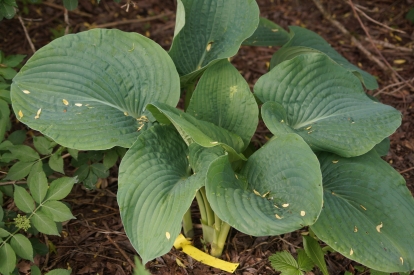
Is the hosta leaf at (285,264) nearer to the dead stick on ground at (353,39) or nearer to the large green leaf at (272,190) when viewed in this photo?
the large green leaf at (272,190)

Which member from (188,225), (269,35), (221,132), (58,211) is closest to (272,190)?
(221,132)

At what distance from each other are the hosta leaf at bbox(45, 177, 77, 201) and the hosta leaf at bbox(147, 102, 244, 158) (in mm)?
371

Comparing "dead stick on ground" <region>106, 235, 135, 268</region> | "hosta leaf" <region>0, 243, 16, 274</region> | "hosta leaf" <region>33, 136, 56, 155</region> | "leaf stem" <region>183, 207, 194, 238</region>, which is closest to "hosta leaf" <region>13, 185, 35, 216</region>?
"hosta leaf" <region>0, 243, 16, 274</region>

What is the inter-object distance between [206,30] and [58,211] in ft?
2.95

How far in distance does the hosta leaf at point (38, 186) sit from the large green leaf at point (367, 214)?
89 cm

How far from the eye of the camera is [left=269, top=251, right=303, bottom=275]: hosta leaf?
1.59 metres

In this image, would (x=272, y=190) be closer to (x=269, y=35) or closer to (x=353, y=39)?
(x=269, y=35)

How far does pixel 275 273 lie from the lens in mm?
1775

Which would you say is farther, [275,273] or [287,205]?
[275,273]

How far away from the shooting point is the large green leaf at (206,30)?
1.81 metres

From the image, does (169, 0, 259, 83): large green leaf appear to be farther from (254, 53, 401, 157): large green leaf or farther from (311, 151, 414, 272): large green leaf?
(311, 151, 414, 272): large green leaf

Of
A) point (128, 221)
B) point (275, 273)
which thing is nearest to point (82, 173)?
point (128, 221)

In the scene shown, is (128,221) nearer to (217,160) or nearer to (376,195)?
(217,160)

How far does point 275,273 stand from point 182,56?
3.04 ft
